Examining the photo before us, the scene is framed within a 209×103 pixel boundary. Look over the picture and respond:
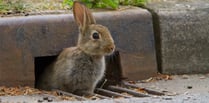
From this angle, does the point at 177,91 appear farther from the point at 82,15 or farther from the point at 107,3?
the point at 107,3

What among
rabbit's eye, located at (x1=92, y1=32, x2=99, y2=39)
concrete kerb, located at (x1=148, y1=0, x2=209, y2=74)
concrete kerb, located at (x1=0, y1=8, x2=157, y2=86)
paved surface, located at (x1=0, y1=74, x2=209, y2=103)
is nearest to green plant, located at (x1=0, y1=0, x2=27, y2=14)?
concrete kerb, located at (x1=0, y1=8, x2=157, y2=86)

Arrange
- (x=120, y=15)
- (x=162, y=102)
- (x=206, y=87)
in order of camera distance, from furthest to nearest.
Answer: (x=120, y=15) → (x=206, y=87) → (x=162, y=102)

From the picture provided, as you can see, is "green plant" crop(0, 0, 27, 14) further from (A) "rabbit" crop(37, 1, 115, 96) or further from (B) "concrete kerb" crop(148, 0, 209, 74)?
(B) "concrete kerb" crop(148, 0, 209, 74)

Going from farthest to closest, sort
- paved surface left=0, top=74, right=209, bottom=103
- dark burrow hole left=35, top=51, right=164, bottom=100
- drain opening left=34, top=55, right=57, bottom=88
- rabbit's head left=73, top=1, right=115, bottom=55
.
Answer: drain opening left=34, top=55, right=57, bottom=88, rabbit's head left=73, top=1, right=115, bottom=55, dark burrow hole left=35, top=51, right=164, bottom=100, paved surface left=0, top=74, right=209, bottom=103

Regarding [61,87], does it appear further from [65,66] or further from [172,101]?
[172,101]

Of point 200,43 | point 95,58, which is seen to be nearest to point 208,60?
point 200,43
